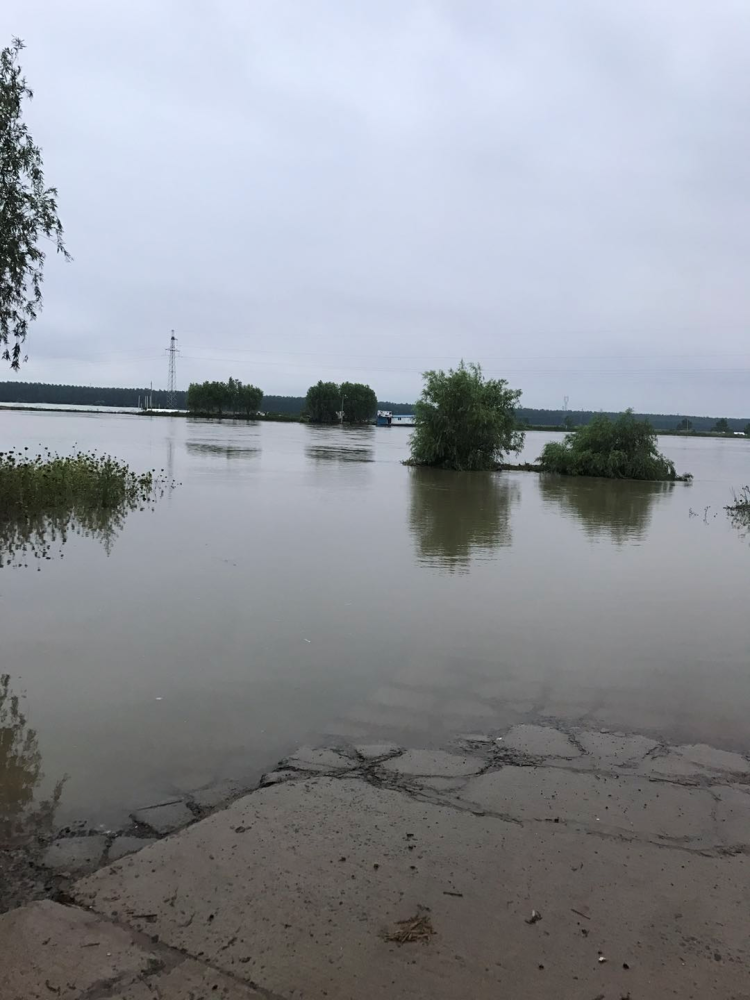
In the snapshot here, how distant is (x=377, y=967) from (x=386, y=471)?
33498 millimetres

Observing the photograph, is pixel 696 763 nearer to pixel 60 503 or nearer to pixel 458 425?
pixel 60 503

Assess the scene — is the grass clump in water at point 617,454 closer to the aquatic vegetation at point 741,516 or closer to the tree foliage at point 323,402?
the aquatic vegetation at point 741,516

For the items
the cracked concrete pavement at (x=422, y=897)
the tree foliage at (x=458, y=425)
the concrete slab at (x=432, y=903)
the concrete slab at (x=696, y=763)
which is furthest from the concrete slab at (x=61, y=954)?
the tree foliage at (x=458, y=425)

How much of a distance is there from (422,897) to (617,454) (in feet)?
126

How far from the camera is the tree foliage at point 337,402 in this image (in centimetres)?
15825

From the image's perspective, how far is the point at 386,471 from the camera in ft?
119

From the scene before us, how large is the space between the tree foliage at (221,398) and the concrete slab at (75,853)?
513ft

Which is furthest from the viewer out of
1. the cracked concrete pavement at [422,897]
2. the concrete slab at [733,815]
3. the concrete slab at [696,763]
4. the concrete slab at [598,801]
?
the concrete slab at [696,763]

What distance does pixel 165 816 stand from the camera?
426 centimetres

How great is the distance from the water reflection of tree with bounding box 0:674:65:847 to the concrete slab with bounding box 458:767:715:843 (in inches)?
96.6

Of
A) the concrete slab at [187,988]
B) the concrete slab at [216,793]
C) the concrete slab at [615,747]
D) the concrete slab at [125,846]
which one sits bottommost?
the concrete slab at [615,747]

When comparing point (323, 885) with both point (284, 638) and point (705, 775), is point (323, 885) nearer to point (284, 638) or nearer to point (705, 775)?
point (705, 775)

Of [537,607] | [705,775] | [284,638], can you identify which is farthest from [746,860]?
[537,607]

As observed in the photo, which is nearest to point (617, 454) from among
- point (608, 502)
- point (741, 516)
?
point (608, 502)
